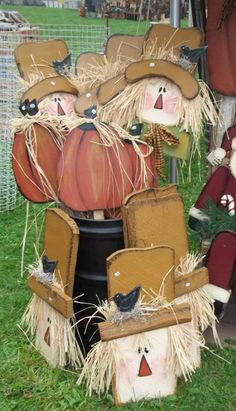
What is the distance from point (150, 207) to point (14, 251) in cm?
162

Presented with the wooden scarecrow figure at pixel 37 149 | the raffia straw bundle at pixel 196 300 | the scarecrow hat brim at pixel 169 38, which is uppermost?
the scarecrow hat brim at pixel 169 38

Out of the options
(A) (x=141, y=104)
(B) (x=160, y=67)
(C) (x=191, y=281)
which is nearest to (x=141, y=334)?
(C) (x=191, y=281)

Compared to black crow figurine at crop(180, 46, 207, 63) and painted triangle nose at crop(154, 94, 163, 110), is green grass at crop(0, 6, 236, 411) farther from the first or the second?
black crow figurine at crop(180, 46, 207, 63)

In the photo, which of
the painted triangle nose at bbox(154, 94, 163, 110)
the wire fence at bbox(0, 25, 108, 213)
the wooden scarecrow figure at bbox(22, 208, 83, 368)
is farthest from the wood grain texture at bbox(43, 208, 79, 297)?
the wire fence at bbox(0, 25, 108, 213)

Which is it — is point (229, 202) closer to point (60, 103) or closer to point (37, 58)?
point (60, 103)

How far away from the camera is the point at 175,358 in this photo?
2.01 metres

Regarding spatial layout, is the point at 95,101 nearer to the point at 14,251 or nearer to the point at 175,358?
the point at 175,358

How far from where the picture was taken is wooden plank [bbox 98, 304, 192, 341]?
1894 mm

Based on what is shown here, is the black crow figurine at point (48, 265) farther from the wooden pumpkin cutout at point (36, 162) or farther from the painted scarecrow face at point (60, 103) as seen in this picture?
the painted scarecrow face at point (60, 103)

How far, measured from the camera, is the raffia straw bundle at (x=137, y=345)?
1925 mm

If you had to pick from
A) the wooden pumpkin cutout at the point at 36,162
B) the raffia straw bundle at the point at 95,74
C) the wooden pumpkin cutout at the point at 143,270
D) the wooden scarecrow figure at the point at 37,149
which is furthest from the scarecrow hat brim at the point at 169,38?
the wooden pumpkin cutout at the point at 143,270

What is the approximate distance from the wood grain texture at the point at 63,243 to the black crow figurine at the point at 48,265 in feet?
0.05

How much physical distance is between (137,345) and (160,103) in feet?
2.92

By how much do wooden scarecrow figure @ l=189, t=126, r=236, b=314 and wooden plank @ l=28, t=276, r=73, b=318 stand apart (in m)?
0.57
